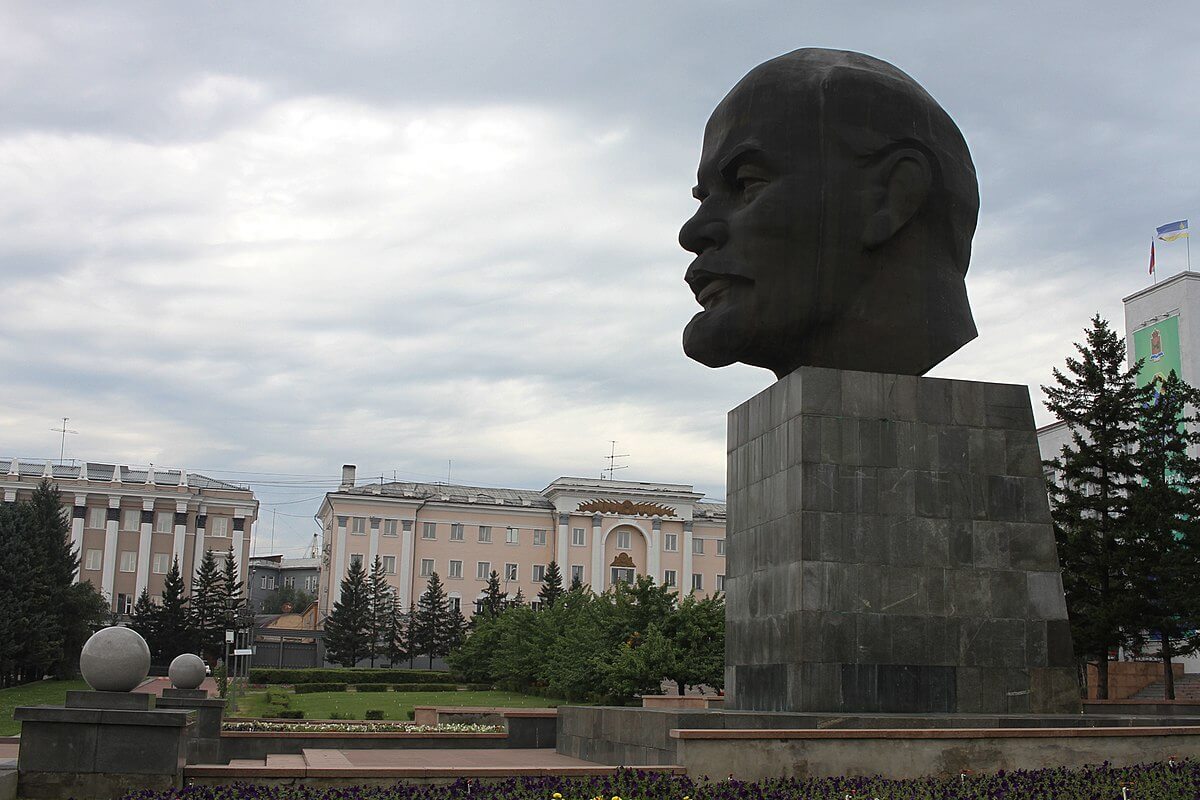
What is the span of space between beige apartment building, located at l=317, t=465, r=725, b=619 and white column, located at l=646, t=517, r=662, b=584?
2.5 inches

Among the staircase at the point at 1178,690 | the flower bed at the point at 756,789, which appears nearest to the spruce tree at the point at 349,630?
the staircase at the point at 1178,690

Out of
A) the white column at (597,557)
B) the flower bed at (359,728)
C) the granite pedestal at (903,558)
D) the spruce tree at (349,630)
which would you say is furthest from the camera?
the white column at (597,557)

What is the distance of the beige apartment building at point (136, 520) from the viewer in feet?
224

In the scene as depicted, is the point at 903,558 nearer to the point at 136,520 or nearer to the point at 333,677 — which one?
the point at 333,677

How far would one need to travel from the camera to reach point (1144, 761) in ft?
29.9

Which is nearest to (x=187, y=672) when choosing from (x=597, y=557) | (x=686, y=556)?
(x=597, y=557)

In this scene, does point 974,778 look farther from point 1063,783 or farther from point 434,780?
point 434,780

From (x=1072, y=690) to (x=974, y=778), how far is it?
3.06 meters

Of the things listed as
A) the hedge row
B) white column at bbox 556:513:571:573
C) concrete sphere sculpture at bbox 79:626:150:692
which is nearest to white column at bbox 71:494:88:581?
white column at bbox 556:513:571:573

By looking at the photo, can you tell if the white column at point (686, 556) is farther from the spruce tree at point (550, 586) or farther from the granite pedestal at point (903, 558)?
the granite pedestal at point (903, 558)

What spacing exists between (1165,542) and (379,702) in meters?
20.7

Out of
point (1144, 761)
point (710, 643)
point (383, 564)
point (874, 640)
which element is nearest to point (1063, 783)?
point (1144, 761)

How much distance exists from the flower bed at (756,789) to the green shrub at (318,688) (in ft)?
113

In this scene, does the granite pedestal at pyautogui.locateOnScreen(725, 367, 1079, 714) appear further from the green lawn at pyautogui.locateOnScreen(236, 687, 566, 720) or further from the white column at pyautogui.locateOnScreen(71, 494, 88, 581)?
the white column at pyautogui.locateOnScreen(71, 494, 88, 581)
